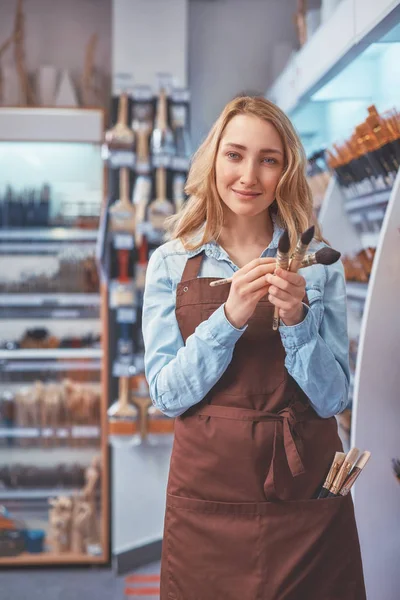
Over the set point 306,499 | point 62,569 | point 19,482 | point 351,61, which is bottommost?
point 62,569

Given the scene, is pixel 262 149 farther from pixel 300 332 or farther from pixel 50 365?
pixel 50 365

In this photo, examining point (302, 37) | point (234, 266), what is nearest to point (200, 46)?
point (302, 37)

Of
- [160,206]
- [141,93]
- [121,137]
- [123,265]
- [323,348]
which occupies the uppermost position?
[141,93]

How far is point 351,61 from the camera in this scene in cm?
282

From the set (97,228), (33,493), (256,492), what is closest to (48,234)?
(97,228)

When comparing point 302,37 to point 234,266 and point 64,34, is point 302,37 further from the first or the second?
point 234,266

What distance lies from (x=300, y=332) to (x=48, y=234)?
331 centimetres

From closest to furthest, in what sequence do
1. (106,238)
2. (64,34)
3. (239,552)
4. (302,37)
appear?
(239,552), (302,37), (106,238), (64,34)

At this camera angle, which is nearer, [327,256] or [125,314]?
[327,256]

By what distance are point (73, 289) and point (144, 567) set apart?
5.65 feet

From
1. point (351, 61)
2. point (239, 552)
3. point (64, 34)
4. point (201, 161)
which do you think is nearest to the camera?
point (239, 552)

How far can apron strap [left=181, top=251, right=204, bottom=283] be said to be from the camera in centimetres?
163

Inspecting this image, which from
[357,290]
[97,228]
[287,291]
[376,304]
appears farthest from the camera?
[97,228]

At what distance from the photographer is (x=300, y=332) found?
146 centimetres
